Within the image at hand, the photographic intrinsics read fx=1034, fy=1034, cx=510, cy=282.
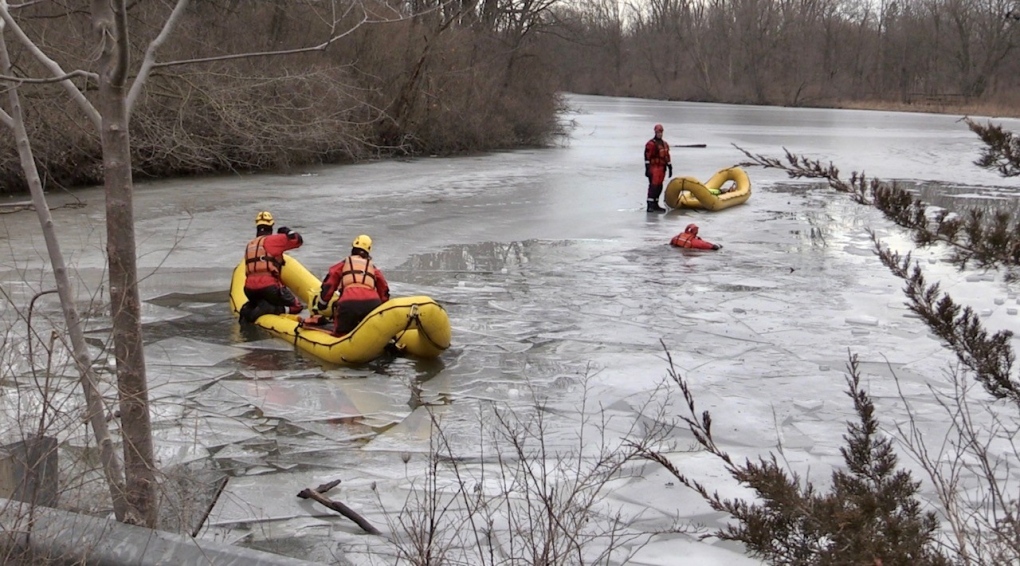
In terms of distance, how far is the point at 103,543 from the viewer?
283cm

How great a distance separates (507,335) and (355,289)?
1.36 meters

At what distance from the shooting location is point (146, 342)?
783 cm

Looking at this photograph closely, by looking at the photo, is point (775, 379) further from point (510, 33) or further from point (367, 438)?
point (510, 33)

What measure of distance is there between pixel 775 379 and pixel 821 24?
74127 mm

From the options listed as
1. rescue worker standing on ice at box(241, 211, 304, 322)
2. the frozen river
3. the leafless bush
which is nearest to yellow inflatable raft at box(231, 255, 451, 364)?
the frozen river

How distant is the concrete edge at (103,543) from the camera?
273cm

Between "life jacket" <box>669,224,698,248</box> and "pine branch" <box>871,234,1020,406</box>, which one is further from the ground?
"pine branch" <box>871,234,1020,406</box>

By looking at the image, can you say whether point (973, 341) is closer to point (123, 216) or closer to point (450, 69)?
point (123, 216)

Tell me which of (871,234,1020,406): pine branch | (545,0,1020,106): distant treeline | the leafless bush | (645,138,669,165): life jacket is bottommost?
the leafless bush

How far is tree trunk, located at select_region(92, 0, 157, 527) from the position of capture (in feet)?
9.91

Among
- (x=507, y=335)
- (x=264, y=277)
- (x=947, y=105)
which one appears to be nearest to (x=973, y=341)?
(x=507, y=335)

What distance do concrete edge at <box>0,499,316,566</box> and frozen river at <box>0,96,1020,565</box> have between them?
94cm

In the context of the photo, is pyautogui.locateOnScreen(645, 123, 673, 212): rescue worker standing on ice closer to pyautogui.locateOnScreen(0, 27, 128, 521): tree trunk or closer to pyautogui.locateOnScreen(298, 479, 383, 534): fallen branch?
pyautogui.locateOnScreen(298, 479, 383, 534): fallen branch

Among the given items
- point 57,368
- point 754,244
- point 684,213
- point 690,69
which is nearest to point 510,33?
point 684,213
